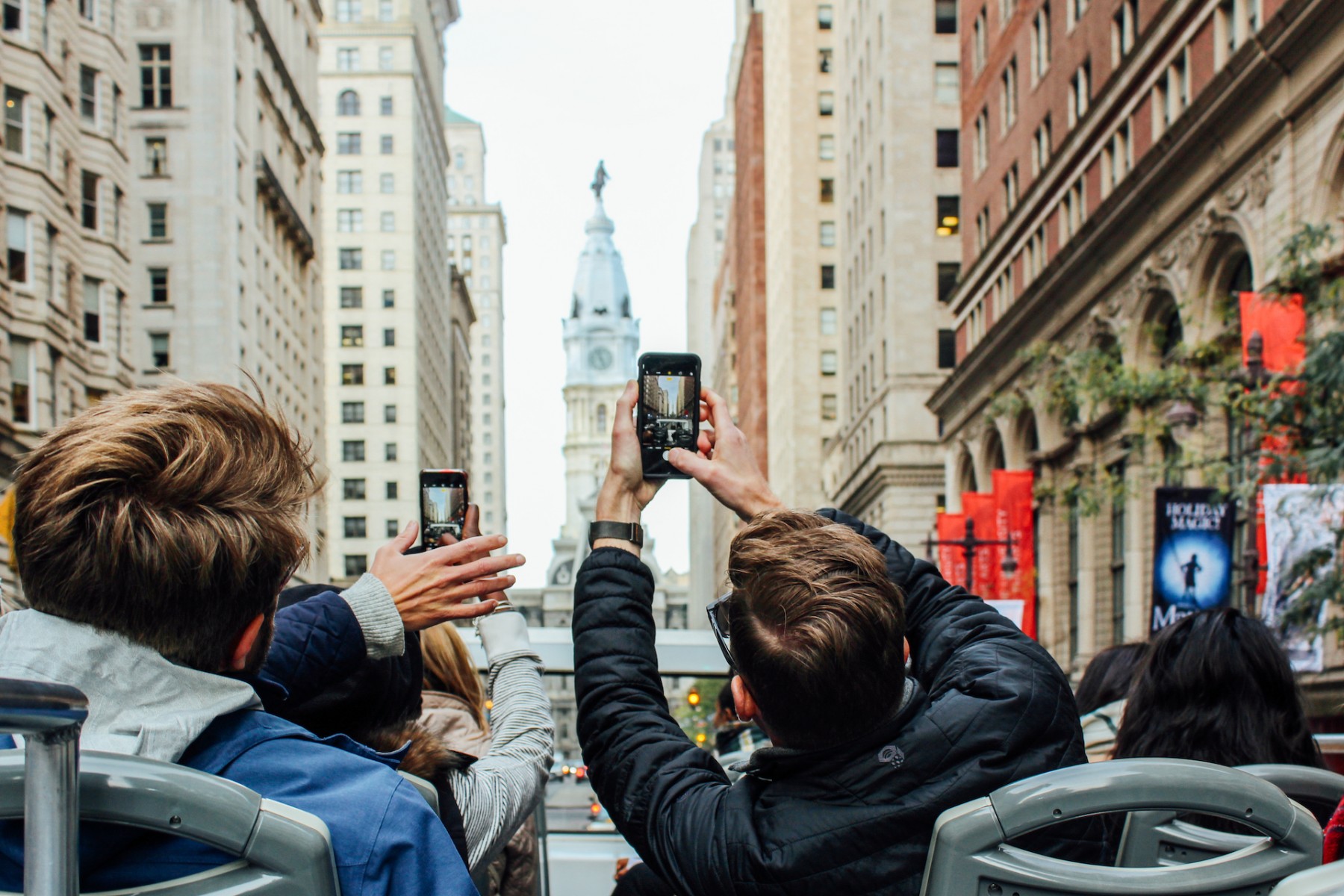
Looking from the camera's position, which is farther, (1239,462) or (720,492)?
(1239,462)

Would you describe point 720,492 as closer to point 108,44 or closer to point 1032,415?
point 1032,415

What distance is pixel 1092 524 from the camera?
124 feet

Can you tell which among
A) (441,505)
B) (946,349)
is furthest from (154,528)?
(946,349)

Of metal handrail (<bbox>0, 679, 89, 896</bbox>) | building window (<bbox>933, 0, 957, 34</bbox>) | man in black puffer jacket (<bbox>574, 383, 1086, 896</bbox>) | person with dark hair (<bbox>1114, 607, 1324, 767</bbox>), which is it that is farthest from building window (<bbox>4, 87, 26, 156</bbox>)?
building window (<bbox>933, 0, 957, 34</bbox>)

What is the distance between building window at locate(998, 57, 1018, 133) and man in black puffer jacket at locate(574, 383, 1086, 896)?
43.4 metres

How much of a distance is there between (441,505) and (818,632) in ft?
5.94

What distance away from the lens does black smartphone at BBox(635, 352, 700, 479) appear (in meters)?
3.62

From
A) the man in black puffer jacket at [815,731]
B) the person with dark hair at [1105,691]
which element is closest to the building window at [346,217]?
the person with dark hair at [1105,691]

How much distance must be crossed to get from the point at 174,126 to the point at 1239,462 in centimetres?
4703

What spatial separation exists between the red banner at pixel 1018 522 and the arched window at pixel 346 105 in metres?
78.7

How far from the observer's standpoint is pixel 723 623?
123 inches

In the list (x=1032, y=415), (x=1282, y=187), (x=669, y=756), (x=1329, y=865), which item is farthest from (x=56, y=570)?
(x=1032, y=415)

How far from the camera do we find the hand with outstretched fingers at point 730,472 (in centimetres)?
348

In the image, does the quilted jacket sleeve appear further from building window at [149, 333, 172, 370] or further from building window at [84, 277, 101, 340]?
building window at [149, 333, 172, 370]
